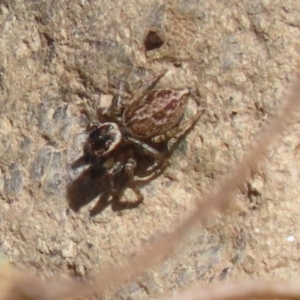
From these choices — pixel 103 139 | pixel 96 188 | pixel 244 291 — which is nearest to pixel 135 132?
pixel 103 139

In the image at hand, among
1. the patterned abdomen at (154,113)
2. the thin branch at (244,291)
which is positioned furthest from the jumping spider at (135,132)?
the thin branch at (244,291)

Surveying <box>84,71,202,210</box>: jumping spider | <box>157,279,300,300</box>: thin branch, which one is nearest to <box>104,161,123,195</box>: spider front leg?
<box>84,71,202,210</box>: jumping spider

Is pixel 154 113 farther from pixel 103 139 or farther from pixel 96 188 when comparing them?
pixel 96 188

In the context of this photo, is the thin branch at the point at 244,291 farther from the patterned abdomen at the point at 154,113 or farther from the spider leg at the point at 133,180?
the patterned abdomen at the point at 154,113

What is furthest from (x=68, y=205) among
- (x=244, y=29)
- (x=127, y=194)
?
(x=244, y=29)

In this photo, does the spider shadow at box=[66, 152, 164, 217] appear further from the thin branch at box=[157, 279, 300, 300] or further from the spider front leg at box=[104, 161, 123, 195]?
the thin branch at box=[157, 279, 300, 300]

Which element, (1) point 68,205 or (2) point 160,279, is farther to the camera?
(1) point 68,205

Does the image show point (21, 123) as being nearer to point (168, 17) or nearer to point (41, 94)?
point (41, 94)
